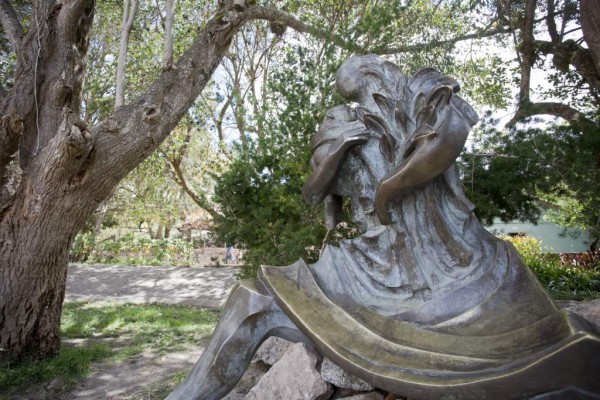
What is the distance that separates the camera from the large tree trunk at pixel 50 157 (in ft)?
14.1

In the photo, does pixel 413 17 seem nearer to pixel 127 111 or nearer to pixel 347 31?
pixel 347 31

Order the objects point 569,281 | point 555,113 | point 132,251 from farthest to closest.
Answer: point 132,251
point 555,113
point 569,281

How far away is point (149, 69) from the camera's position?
10.7m

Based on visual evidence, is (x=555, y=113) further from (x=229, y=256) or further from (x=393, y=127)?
(x=229, y=256)

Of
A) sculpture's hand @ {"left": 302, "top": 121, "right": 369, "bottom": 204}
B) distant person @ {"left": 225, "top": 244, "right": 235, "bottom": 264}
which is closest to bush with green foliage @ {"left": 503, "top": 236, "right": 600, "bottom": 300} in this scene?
sculpture's hand @ {"left": 302, "top": 121, "right": 369, "bottom": 204}

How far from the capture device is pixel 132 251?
15164 mm

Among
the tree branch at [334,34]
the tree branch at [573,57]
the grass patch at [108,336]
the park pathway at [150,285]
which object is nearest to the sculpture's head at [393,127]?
the grass patch at [108,336]

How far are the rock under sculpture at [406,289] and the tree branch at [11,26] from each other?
4191 millimetres

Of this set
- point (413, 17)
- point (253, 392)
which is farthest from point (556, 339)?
point (413, 17)

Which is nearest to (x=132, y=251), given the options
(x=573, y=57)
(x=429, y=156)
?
(x=573, y=57)

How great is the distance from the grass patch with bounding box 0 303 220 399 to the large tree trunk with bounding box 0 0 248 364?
0.29m

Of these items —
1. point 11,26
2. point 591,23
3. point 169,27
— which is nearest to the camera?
point 169,27

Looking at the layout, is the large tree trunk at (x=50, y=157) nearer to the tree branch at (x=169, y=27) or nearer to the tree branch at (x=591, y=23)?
the tree branch at (x=169, y=27)

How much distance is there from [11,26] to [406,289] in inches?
206
